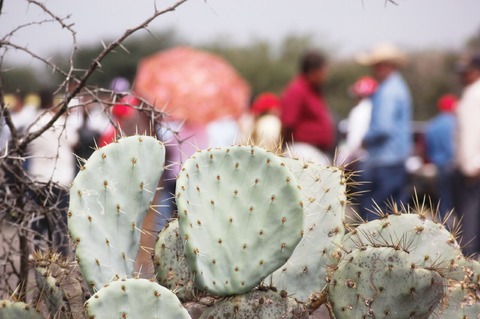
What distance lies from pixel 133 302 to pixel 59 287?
441 mm

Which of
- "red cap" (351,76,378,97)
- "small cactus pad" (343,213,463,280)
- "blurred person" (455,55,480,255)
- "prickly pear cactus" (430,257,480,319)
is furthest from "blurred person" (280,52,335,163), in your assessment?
"small cactus pad" (343,213,463,280)

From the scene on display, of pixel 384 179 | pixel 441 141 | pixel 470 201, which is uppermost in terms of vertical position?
pixel 470 201

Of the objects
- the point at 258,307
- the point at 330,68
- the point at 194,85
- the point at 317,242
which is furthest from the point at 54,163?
the point at 330,68

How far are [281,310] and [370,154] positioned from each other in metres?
5.97

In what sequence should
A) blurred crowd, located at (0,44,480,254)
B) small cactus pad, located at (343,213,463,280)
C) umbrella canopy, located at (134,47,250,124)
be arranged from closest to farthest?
1. small cactus pad, located at (343,213,463,280)
2. blurred crowd, located at (0,44,480,254)
3. umbrella canopy, located at (134,47,250,124)

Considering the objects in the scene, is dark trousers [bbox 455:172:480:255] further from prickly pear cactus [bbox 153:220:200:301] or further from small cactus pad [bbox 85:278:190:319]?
small cactus pad [bbox 85:278:190:319]

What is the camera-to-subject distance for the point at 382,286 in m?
2.32

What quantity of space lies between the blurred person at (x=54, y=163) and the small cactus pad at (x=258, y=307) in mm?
811

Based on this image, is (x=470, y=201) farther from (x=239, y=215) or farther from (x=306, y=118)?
(x=239, y=215)

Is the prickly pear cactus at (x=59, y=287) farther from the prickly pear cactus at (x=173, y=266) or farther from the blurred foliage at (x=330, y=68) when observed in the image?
the blurred foliage at (x=330, y=68)

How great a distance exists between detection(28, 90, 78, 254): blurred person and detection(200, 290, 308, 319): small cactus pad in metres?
0.81

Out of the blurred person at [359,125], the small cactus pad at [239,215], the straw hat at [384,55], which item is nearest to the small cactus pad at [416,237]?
the small cactus pad at [239,215]

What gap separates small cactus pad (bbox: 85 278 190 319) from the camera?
7.16 feet

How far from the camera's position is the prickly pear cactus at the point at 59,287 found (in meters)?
2.56
